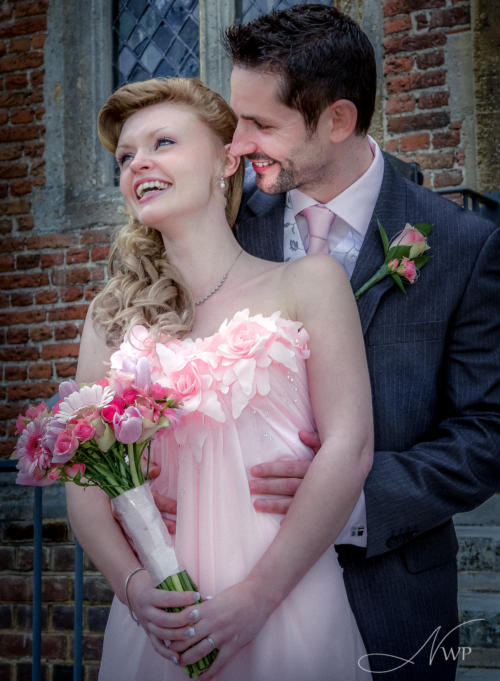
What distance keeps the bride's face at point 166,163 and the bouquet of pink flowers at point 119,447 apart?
48cm

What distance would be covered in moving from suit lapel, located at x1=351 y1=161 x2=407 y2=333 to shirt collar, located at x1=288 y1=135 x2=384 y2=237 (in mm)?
48

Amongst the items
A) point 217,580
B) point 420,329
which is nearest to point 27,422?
point 217,580

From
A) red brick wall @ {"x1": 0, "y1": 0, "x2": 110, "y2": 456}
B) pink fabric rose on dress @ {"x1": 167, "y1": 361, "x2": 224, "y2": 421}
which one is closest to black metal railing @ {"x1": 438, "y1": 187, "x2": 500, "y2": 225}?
red brick wall @ {"x1": 0, "y1": 0, "x2": 110, "y2": 456}

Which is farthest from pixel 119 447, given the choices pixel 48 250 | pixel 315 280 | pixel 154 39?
pixel 154 39

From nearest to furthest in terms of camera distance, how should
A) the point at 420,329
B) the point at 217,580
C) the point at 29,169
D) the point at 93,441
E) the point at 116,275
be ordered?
the point at 93,441
the point at 217,580
the point at 420,329
the point at 116,275
the point at 29,169

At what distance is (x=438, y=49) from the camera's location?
13.7 ft

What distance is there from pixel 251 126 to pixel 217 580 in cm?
118

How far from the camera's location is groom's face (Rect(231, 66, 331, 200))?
81.6 inches

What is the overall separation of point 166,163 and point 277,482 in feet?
2.62

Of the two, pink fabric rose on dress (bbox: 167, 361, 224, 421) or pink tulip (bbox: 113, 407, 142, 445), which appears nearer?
pink tulip (bbox: 113, 407, 142, 445)

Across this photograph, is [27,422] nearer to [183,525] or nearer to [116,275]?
[183,525]

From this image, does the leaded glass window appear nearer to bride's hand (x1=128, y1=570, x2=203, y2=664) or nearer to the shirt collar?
the shirt collar

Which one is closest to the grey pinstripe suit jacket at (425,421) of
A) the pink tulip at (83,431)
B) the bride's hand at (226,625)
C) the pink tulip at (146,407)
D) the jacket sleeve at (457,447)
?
the jacket sleeve at (457,447)

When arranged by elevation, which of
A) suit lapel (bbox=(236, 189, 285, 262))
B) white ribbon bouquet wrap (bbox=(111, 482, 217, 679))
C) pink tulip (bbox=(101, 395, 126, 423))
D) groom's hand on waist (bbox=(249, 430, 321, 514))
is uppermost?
suit lapel (bbox=(236, 189, 285, 262))
